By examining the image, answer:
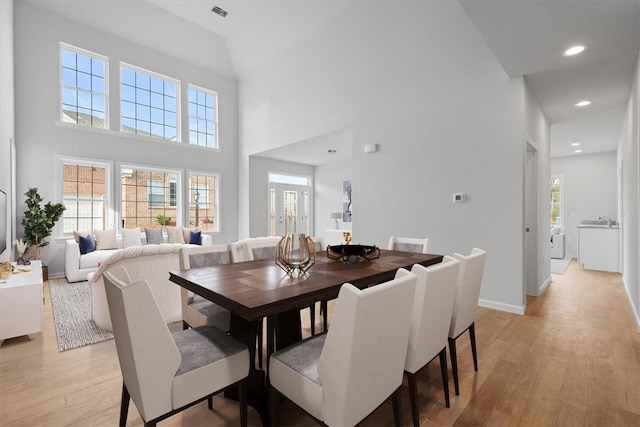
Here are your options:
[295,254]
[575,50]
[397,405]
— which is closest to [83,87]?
[295,254]

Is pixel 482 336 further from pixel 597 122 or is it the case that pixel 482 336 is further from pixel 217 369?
pixel 597 122

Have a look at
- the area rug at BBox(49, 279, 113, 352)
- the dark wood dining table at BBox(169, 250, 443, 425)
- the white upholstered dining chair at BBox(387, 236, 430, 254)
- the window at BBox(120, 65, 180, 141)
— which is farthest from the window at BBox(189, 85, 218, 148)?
the dark wood dining table at BBox(169, 250, 443, 425)

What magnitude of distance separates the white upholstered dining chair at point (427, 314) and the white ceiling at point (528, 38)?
Result: 2.02m

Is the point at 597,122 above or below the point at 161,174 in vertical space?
above

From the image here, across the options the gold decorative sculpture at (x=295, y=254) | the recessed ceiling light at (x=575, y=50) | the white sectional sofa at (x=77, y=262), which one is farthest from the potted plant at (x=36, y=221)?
the recessed ceiling light at (x=575, y=50)

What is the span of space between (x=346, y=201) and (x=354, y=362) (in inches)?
277

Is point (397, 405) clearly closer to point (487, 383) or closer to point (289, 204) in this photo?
point (487, 383)

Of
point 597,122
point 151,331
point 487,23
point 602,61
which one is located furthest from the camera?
point 597,122

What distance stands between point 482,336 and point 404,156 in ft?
8.16

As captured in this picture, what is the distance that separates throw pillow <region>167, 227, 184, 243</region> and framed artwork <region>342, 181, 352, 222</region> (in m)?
3.91

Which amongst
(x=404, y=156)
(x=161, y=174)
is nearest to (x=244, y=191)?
(x=161, y=174)

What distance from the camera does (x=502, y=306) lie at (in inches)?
137

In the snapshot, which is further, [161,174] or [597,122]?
[161,174]

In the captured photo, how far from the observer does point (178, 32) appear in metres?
6.55
